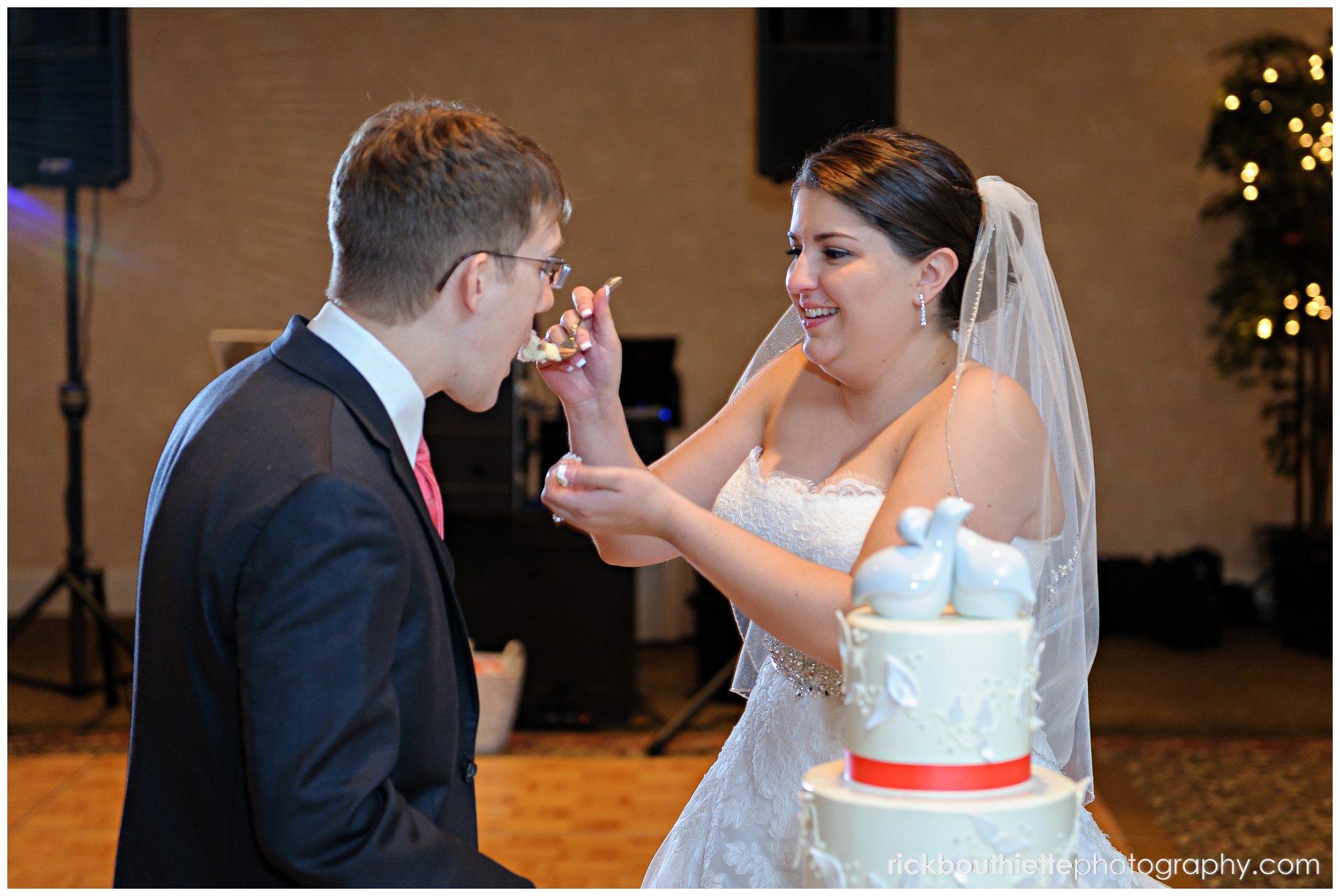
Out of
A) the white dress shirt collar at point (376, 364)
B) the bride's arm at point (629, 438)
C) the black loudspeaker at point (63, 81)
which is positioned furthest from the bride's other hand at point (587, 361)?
the black loudspeaker at point (63, 81)

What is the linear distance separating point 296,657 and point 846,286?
110 centimetres

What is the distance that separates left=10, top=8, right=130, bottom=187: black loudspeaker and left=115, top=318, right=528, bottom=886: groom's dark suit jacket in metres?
4.02

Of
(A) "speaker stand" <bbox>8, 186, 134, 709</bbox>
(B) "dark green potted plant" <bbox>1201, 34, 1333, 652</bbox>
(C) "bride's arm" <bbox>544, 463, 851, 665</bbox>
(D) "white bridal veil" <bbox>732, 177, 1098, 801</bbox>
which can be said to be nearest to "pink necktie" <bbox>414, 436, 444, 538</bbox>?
(C) "bride's arm" <bbox>544, 463, 851, 665</bbox>

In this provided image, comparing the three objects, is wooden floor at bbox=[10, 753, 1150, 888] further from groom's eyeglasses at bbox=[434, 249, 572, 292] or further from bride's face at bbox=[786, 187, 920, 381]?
groom's eyeglasses at bbox=[434, 249, 572, 292]

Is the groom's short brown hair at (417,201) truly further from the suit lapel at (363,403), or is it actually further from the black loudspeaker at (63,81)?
the black loudspeaker at (63,81)

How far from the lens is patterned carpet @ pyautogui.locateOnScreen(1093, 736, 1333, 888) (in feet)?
11.8

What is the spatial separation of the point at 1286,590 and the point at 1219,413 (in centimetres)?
115

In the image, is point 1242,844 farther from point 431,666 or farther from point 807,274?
point 431,666

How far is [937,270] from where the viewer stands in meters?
1.98

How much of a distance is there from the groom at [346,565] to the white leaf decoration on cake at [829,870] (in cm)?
33

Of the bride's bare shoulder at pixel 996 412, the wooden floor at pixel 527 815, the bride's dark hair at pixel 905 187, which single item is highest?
the bride's dark hair at pixel 905 187

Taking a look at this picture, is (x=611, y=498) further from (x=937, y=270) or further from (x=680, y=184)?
(x=680, y=184)

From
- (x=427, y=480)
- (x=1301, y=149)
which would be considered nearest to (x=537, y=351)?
(x=427, y=480)

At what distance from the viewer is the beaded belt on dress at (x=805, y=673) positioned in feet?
6.75
